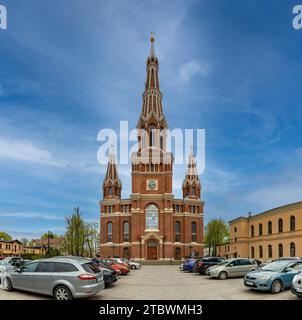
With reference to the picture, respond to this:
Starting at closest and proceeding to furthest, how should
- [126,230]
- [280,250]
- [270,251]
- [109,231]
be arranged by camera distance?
[280,250]
[270,251]
[126,230]
[109,231]

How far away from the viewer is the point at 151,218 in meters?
68.2

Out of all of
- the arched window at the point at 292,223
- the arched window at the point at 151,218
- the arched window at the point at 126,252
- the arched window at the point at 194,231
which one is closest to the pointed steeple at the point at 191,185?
the arched window at the point at 194,231

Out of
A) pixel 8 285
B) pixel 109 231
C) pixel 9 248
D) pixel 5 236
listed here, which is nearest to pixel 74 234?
pixel 109 231

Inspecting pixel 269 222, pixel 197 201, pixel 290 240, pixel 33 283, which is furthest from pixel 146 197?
pixel 33 283

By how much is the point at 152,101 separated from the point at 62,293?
218 ft

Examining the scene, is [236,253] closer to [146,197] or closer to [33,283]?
[146,197]

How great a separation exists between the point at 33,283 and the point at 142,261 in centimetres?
5170

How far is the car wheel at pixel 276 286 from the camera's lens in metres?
15.6

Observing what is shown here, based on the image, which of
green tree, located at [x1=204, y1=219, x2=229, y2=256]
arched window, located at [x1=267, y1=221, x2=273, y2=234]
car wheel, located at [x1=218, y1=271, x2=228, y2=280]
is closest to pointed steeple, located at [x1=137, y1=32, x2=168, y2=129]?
green tree, located at [x1=204, y1=219, x2=229, y2=256]

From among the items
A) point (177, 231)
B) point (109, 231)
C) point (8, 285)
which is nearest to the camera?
point (8, 285)

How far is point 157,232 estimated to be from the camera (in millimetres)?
67062

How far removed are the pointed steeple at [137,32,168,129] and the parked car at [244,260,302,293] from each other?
195ft

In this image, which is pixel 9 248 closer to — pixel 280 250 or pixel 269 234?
pixel 269 234

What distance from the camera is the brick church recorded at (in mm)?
66625
